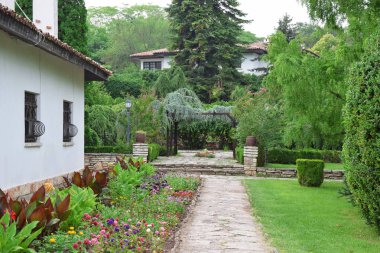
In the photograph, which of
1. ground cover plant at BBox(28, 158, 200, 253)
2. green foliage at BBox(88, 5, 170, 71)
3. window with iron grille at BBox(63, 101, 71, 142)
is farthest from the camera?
green foliage at BBox(88, 5, 170, 71)

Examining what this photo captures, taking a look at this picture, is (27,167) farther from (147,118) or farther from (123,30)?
(123,30)

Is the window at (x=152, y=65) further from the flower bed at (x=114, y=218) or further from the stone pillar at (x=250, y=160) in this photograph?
the flower bed at (x=114, y=218)

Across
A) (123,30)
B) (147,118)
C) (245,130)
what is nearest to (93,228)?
(245,130)

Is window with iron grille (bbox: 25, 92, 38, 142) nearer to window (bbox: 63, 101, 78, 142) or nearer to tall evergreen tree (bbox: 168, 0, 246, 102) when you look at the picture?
window (bbox: 63, 101, 78, 142)

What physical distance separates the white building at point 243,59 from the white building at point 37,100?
34568 millimetres

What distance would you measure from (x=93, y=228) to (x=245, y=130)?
16.3 metres

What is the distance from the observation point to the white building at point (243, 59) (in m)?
48.2

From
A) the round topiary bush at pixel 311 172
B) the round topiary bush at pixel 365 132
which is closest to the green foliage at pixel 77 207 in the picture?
the round topiary bush at pixel 365 132

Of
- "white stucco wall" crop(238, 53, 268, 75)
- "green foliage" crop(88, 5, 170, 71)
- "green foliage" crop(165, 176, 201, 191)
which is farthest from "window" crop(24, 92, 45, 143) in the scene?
"green foliage" crop(88, 5, 170, 71)

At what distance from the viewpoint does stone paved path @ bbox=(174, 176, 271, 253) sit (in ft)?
21.0

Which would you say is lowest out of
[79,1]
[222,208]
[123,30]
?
→ [222,208]

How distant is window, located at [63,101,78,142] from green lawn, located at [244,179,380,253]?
469cm

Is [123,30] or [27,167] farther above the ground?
[123,30]

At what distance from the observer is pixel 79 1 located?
73.2 ft
